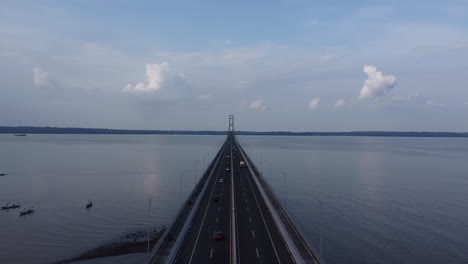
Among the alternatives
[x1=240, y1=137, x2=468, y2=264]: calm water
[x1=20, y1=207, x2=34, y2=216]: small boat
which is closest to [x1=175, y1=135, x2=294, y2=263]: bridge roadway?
[x1=240, y1=137, x2=468, y2=264]: calm water

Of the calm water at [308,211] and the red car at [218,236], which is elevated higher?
the red car at [218,236]

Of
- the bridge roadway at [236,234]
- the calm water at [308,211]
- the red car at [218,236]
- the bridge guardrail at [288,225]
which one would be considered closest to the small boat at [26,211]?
the calm water at [308,211]

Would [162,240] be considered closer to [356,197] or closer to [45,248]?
[45,248]

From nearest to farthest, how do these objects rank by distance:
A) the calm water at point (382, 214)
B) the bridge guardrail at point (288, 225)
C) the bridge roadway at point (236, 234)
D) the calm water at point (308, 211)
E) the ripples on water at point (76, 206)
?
the bridge guardrail at point (288, 225) → the bridge roadway at point (236, 234) → the calm water at point (382, 214) → the calm water at point (308, 211) → the ripples on water at point (76, 206)

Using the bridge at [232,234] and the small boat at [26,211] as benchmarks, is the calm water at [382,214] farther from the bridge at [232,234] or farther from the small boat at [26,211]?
the small boat at [26,211]

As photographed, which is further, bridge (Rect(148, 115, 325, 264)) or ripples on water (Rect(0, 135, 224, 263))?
ripples on water (Rect(0, 135, 224, 263))

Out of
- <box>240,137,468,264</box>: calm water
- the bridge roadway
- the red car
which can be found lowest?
<box>240,137,468,264</box>: calm water

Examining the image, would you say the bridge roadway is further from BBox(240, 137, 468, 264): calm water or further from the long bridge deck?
BBox(240, 137, 468, 264): calm water

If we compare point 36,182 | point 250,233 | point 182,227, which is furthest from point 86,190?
point 250,233

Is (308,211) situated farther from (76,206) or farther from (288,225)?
(76,206)
